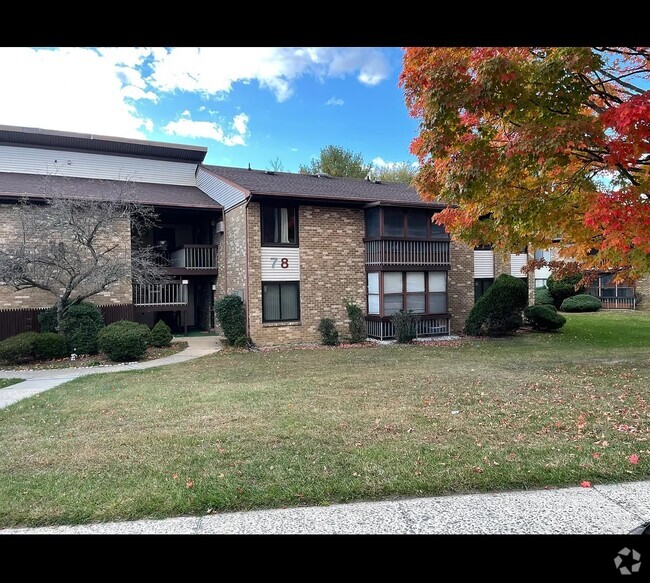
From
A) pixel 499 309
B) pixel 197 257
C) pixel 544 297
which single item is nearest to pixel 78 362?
pixel 197 257

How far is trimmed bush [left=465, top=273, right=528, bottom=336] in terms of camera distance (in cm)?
1644

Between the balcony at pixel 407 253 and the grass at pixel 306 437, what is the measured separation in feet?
20.2

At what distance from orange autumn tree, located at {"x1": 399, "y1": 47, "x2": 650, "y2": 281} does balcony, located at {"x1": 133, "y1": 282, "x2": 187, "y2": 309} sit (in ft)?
35.1

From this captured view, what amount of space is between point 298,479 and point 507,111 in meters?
6.17

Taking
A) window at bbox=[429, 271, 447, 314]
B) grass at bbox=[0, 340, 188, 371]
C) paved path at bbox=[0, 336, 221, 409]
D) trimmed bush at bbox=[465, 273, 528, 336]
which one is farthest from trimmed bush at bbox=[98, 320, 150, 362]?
trimmed bush at bbox=[465, 273, 528, 336]

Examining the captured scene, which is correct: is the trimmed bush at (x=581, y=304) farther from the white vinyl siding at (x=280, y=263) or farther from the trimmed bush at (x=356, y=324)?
the white vinyl siding at (x=280, y=263)

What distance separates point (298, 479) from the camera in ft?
12.9

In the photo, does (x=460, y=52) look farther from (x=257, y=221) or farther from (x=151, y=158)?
(x=151, y=158)

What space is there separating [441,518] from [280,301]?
39.9 ft

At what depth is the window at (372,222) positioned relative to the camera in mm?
15625

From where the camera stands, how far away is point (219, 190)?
1759 cm

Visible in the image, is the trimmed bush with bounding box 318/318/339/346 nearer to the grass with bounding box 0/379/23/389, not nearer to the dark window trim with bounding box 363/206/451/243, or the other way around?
the dark window trim with bounding box 363/206/451/243

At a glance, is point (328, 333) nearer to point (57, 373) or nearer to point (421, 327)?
point (421, 327)
